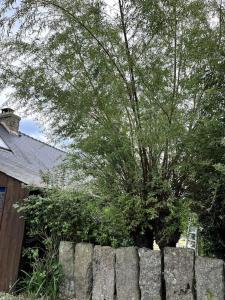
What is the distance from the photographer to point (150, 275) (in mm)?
4133

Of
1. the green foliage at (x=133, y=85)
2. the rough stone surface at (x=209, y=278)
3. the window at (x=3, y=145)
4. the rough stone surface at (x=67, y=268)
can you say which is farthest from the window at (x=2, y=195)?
the rough stone surface at (x=209, y=278)

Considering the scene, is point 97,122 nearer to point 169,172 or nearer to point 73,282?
point 169,172

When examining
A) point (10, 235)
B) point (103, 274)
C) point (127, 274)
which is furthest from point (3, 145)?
point (127, 274)

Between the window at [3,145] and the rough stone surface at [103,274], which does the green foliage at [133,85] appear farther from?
the window at [3,145]

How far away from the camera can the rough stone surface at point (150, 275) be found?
4066 mm

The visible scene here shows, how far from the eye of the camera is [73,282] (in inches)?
191

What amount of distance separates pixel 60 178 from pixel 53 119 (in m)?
0.97

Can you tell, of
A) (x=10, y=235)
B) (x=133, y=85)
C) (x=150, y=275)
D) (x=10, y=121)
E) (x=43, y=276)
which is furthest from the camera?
(x=10, y=121)

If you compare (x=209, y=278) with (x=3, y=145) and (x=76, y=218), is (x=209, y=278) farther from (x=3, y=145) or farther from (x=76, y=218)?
(x=3, y=145)

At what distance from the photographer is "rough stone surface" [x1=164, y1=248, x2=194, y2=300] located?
390cm

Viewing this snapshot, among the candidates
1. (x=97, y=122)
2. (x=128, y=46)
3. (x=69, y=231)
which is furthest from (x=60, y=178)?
(x=128, y=46)

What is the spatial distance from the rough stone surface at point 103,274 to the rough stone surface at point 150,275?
0.43 meters

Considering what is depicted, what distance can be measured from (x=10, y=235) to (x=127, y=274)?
2357 mm

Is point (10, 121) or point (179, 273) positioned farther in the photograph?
point (10, 121)
